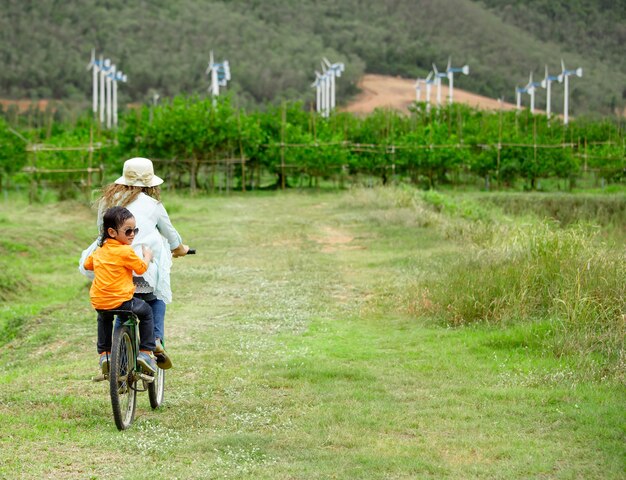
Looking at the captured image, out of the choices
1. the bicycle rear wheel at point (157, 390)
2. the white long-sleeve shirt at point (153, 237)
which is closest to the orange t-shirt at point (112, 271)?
the white long-sleeve shirt at point (153, 237)

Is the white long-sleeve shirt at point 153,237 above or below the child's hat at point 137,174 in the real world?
below

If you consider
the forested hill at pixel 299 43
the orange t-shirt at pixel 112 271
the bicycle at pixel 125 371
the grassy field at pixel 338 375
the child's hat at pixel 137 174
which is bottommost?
the grassy field at pixel 338 375

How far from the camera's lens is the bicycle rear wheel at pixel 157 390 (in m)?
6.66

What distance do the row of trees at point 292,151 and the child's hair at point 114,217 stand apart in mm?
21948

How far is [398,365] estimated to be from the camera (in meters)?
8.04

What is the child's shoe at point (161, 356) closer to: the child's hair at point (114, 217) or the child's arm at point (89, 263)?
the child's arm at point (89, 263)

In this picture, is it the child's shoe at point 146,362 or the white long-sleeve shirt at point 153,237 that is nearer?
the child's shoe at point 146,362

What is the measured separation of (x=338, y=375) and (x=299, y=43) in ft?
312

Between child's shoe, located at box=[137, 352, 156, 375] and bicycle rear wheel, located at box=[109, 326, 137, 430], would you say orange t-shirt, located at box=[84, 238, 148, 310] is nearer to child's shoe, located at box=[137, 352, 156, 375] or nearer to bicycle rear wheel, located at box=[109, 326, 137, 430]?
bicycle rear wheel, located at box=[109, 326, 137, 430]

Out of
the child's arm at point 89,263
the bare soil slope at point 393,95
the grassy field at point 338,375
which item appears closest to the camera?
the grassy field at point 338,375

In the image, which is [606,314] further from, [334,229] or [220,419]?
[334,229]

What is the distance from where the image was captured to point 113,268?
6.16 metres

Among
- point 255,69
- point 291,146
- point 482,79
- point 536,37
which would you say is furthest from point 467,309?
point 536,37

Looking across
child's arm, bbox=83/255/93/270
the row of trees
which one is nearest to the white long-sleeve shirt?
child's arm, bbox=83/255/93/270
